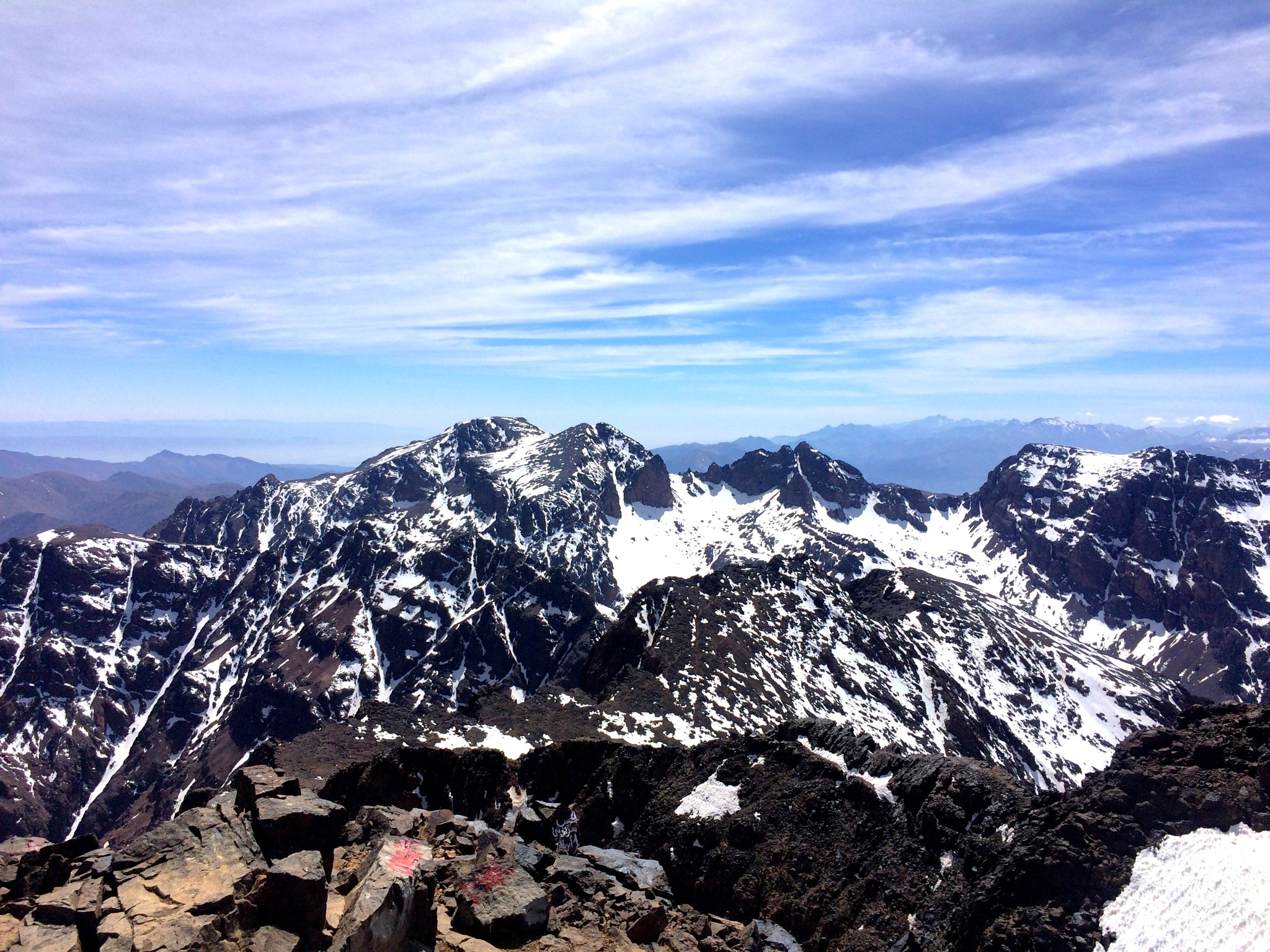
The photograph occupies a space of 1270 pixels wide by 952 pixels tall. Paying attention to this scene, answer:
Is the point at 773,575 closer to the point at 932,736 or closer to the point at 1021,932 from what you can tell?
the point at 932,736

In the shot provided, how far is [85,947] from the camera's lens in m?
17.9

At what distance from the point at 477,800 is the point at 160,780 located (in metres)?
189

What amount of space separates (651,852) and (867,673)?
2753 inches

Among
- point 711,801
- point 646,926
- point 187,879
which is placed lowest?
point 711,801

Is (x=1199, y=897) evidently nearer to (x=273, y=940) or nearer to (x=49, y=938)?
(x=273, y=940)

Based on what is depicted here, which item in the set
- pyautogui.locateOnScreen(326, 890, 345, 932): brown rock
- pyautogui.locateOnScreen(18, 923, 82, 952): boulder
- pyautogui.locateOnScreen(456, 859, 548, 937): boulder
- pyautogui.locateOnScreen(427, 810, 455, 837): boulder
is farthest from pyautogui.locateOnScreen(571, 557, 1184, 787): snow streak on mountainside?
pyautogui.locateOnScreen(18, 923, 82, 952): boulder

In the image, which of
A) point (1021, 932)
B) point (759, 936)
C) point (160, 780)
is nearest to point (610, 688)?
point (759, 936)

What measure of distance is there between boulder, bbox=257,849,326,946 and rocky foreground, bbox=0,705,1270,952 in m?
0.05

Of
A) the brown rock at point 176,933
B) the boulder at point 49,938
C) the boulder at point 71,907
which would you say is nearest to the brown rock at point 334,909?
the brown rock at point 176,933

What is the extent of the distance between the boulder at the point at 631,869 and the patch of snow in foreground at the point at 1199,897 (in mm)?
19402

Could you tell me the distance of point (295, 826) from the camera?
25.2 m

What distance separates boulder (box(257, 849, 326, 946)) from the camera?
19312 millimetres

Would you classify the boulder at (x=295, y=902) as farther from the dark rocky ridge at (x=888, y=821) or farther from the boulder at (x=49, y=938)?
→ the dark rocky ridge at (x=888, y=821)

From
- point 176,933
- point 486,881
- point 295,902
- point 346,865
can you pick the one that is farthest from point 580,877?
point 176,933
